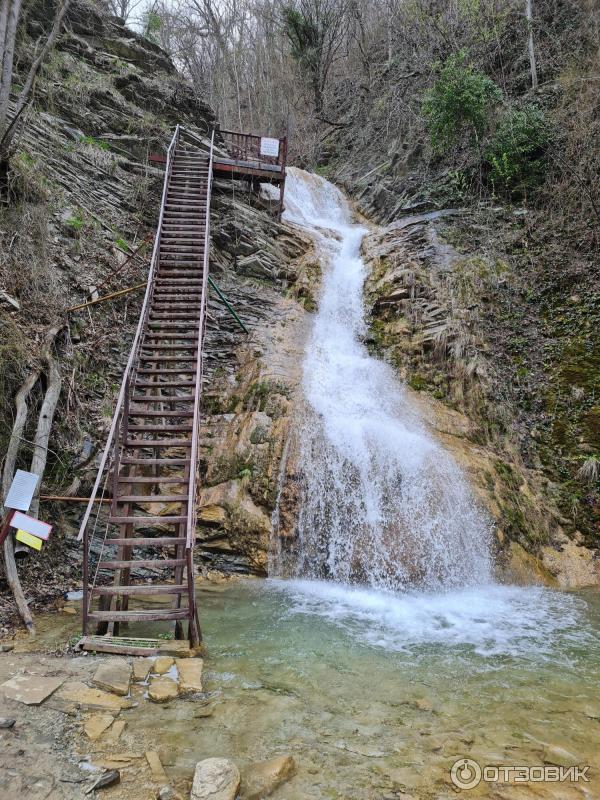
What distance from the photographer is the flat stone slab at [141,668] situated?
13.3ft

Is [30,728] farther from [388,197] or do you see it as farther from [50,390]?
[388,197]

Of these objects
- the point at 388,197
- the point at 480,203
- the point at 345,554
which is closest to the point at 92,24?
the point at 388,197

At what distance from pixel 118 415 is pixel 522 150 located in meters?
13.2

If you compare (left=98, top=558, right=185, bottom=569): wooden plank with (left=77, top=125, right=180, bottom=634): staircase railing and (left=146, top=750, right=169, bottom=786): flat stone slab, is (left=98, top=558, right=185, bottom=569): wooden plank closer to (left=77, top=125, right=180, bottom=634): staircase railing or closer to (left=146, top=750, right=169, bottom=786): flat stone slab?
(left=77, top=125, right=180, bottom=634): staircase railing

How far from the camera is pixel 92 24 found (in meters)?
14.4

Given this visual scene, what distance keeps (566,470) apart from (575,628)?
3878mm

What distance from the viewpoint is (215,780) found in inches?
113

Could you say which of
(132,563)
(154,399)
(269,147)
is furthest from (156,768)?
(269,147)

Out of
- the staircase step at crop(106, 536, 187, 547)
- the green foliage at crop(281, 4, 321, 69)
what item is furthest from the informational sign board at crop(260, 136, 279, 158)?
the green foliage at crop(281, 4, 321, 69)

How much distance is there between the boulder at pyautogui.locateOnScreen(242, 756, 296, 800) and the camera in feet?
9.43

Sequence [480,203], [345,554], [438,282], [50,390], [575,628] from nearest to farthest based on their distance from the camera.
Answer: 1. [575,628]
2. [50,390]
3. [345,554]
4. [438,282]
5. [480,203]

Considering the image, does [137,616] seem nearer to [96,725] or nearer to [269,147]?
[96,725]

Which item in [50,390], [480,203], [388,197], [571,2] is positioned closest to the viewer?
[50,390]

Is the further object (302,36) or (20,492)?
(302,36)
